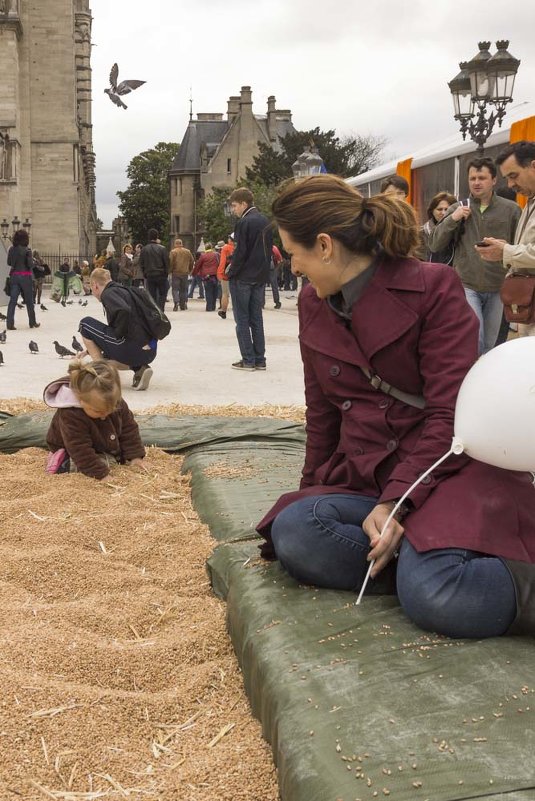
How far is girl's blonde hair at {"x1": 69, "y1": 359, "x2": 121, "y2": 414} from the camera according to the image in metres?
5.50

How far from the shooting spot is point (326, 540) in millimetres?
3076

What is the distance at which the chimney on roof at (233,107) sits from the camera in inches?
3271

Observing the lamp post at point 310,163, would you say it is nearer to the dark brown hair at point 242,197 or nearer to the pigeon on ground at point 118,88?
the dark brown hair at point 242,197

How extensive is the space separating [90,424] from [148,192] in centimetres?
9331

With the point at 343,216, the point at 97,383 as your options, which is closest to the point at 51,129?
the point at 97,383

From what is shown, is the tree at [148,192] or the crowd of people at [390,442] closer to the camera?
the crowd of people at [390,442]

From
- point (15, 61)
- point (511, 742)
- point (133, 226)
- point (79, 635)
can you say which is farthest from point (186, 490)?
point (133, 226)

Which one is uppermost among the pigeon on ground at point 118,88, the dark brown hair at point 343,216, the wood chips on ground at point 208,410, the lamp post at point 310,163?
the pigeon on ground at point 118,88

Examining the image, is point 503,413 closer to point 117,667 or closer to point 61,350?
point 117,667

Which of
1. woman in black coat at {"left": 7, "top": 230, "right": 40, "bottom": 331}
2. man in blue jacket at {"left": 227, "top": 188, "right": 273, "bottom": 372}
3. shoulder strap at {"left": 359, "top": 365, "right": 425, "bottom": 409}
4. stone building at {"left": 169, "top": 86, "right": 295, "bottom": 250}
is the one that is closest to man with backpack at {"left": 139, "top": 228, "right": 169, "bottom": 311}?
woman in black coat at {"left": 7, "top": 230, "right": 40, "bottom": 331}

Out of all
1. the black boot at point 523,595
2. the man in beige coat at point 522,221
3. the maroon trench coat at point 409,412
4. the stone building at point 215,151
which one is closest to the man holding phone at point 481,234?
the man in beige coat at point 522,221

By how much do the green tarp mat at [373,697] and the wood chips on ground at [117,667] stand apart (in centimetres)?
12

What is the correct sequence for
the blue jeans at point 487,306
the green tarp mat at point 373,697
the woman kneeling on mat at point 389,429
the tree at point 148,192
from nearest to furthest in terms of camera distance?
1. the green tarp mat at point 373,697
2. the woman kneeling on mat at point 389,429
3. the blue jeans at point 487,306
4. the tree at point 148,192

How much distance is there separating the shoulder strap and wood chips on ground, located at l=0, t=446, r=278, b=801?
3.18 feet
